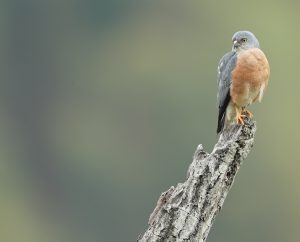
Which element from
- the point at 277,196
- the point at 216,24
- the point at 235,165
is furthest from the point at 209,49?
the point at 235,165

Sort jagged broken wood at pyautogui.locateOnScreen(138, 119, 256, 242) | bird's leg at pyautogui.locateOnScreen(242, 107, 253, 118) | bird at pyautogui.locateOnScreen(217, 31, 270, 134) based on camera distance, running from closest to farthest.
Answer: jagged broken wood at pyautogui.locateOnScreen(138, 119, 256, 242), bird's leg at pyautogui.locateOnScreen(242, 107, 253, 118), bird at pyautogui.locateOnScreen(217, 31, 270, 134)

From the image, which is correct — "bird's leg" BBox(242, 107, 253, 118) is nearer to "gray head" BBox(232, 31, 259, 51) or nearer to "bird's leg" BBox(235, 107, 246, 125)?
"bird's leg" BBox(235, 107, 246, 125)

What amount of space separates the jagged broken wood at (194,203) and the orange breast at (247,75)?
316cm

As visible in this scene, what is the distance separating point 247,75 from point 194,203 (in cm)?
365

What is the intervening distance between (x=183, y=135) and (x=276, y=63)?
7.13m

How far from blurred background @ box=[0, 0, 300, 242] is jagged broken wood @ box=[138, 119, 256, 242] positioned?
32.1 metres

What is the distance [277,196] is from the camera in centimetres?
5566

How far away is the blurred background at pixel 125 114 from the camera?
51125 mm

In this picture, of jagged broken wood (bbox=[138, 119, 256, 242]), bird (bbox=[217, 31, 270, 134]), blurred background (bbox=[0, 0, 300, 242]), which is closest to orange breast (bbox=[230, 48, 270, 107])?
bird (bbox=[217, 31, 270, 134])

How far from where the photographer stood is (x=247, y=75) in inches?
580

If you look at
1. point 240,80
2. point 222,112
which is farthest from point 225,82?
point 222,112

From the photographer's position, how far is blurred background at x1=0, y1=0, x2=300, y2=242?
5112 centimetres

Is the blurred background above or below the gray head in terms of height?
above

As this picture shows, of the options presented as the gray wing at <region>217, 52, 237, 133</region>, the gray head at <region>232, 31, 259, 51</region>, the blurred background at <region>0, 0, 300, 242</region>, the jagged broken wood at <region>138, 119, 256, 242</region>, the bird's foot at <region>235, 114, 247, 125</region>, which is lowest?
the jagged broken wood at <region>138, 119, 256, 242</region>
